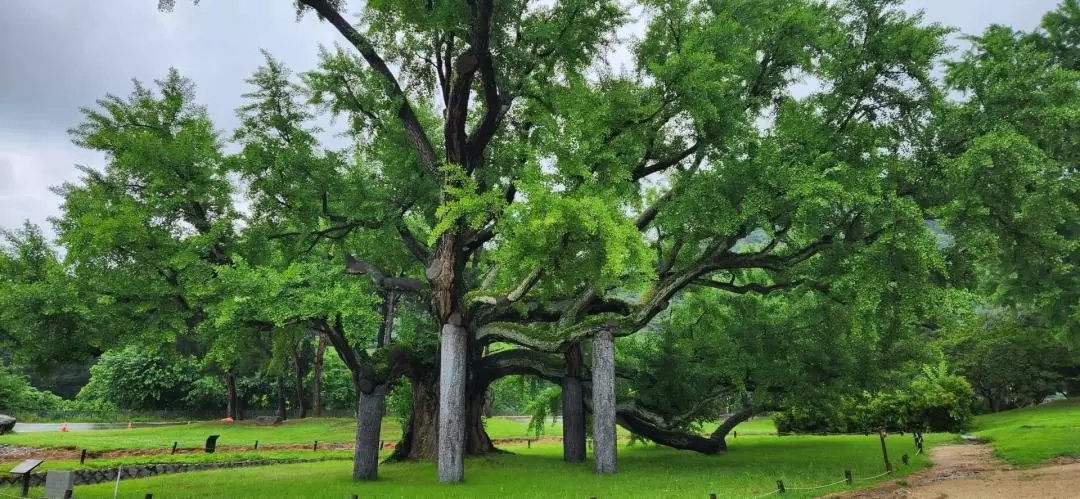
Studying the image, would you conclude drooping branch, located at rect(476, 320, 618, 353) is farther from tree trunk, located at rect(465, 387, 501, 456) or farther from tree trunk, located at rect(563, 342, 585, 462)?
tree trunk, located at rect(465, 387, 501, 456)

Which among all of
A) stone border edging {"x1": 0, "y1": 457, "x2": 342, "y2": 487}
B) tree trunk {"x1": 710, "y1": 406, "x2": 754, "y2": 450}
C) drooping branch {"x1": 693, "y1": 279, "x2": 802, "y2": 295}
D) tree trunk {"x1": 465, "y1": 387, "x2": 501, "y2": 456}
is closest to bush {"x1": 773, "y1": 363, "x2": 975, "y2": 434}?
tree trunk {"x1": 710, "y1": 406, "x2": 754, "y2": 450}

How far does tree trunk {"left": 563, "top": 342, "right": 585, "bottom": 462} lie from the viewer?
19.9m

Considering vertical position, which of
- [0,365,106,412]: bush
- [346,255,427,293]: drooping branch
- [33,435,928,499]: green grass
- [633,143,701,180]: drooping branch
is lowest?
[33,435,928,499]: green grass

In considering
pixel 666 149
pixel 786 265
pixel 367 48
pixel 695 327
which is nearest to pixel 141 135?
pixel 367 48

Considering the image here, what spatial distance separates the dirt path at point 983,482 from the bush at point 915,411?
54.3ft

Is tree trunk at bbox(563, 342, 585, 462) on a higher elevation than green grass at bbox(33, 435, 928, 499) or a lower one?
higher

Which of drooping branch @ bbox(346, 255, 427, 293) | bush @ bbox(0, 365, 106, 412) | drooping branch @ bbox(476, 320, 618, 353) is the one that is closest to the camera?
drooping branch @ bbox(476, 320, 618, 353)

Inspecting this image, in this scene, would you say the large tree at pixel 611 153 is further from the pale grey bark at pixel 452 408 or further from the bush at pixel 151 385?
the bush at pixel 151 385

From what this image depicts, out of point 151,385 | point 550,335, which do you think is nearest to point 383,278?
point 550,335

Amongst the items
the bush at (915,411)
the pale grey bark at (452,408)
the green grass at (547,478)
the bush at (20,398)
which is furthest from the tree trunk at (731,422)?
the bush at (20,398)

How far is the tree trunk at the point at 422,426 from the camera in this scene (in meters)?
20.0

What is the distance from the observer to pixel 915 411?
3347 centimetres

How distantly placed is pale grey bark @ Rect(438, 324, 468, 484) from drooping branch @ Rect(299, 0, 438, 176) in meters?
5.04

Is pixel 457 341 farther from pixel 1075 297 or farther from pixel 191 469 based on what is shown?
pixel 1075 297
